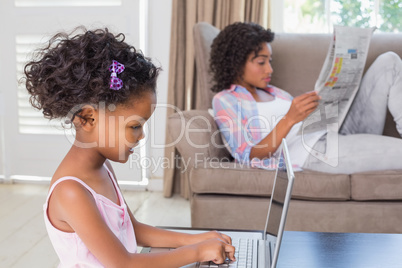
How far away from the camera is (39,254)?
2.03 metres

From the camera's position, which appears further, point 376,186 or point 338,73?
point 338,73

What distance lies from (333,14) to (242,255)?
96.3 inches

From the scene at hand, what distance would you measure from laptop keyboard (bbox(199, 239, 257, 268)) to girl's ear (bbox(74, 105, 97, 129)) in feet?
1.27

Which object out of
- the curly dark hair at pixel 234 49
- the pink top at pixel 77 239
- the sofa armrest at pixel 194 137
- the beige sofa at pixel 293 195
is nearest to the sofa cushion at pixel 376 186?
the beige sofa at pixel 293 195

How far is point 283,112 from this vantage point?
2.15m

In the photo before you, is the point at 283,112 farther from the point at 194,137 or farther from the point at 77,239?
the point at 77,239

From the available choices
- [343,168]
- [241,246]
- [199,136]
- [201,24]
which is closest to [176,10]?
[201,24]

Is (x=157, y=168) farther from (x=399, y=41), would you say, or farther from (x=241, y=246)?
(x=241, y=246)

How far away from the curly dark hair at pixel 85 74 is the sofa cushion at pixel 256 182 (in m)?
0.86

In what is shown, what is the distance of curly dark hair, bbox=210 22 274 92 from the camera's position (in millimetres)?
2182

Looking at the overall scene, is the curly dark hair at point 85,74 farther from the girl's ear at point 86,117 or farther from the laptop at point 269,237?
the laptop at point 269,237

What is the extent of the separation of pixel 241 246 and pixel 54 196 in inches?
17.8

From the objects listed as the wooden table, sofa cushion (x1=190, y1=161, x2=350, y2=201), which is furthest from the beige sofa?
the wooden table

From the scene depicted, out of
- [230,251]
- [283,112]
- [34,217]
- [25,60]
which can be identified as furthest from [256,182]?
[25,60]
